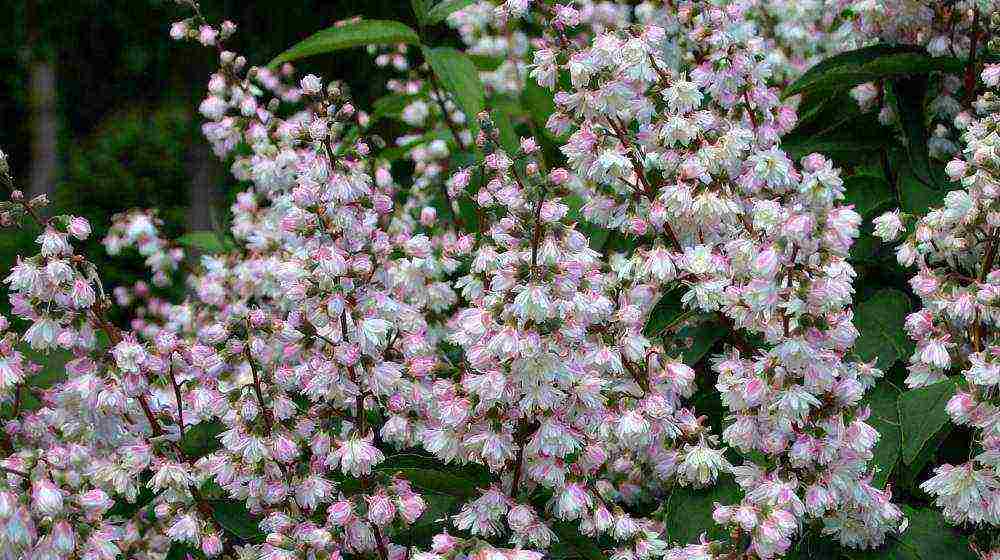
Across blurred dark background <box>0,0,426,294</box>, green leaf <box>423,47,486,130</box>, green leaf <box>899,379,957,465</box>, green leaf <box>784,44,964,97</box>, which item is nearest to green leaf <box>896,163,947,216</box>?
green leaf <box>784,44,964,97</box>

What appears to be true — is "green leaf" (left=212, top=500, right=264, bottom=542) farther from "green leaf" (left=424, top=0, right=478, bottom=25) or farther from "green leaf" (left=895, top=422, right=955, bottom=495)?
"green leaf" (left=424, top=0, right=478, bottom=25)

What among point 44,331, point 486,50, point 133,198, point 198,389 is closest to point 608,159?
point 198,389

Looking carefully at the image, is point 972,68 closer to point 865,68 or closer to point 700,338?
point 865,68

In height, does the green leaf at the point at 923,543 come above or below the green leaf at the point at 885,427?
below

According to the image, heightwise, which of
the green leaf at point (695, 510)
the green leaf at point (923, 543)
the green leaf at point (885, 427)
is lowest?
the green leaf at point (923, 543)

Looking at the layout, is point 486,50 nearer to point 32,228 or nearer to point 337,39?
point 337,39

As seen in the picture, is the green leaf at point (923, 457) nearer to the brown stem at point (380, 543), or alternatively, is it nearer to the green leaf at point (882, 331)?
the green leaf at point (882, 331)

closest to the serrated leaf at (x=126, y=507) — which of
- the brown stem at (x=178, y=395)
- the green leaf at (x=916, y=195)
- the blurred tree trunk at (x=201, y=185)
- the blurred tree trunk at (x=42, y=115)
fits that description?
the brown stem at (x=178, y=395)

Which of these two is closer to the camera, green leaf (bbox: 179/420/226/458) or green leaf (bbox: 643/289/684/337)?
green leaf (bbox: 643/289/684/337)
